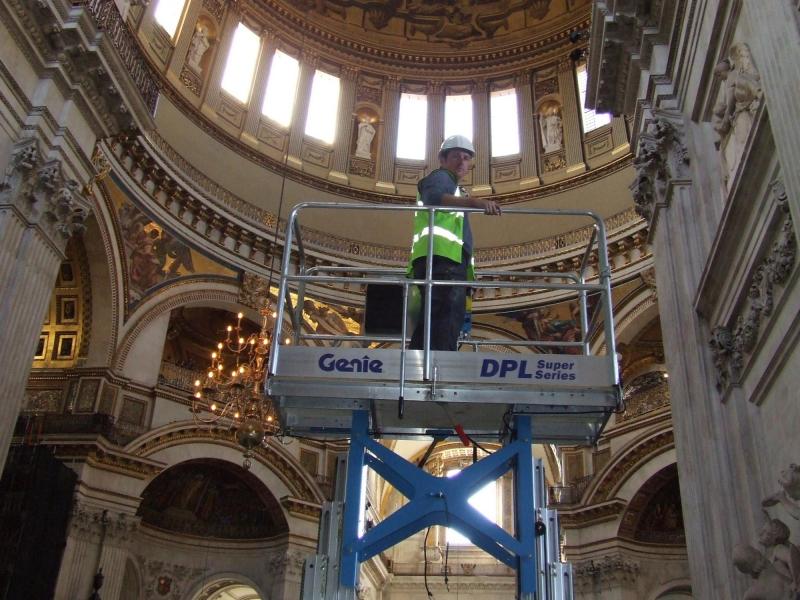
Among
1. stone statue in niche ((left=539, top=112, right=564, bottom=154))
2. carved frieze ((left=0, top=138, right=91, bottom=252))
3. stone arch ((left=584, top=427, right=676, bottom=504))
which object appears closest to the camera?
carved frieze ((left=0, top=138, right=91, bottom=252))

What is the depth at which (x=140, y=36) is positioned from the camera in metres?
16.7

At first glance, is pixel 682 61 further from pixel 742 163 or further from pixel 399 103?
pixel 399 103

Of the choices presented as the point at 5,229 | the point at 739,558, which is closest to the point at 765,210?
the point at 739,558

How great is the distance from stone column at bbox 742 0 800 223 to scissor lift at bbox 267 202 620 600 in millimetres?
1295

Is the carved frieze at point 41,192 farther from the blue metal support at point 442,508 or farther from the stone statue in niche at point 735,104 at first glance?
the stone statue in niche at point 735,104

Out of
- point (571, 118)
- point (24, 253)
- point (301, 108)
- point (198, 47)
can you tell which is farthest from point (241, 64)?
point (24, 253)

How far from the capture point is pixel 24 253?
8516 millimetres

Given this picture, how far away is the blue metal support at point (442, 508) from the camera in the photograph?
4.27m

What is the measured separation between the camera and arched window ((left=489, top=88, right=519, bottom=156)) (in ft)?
70.4

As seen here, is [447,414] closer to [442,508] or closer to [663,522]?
[442,508]

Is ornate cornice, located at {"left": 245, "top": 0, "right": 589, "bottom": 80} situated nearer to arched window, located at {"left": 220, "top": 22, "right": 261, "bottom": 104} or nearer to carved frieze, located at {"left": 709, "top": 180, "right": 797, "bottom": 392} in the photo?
arched window, located at {"left": 220, "top": 22, "right": 261, "bottom": 104}

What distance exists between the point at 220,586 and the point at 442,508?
14.5 m

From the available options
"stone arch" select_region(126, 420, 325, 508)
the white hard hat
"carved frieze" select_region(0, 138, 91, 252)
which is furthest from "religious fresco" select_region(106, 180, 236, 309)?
the white hard hat

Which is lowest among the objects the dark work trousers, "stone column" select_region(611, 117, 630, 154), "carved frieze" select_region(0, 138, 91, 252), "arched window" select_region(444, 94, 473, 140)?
the dark work trousers
